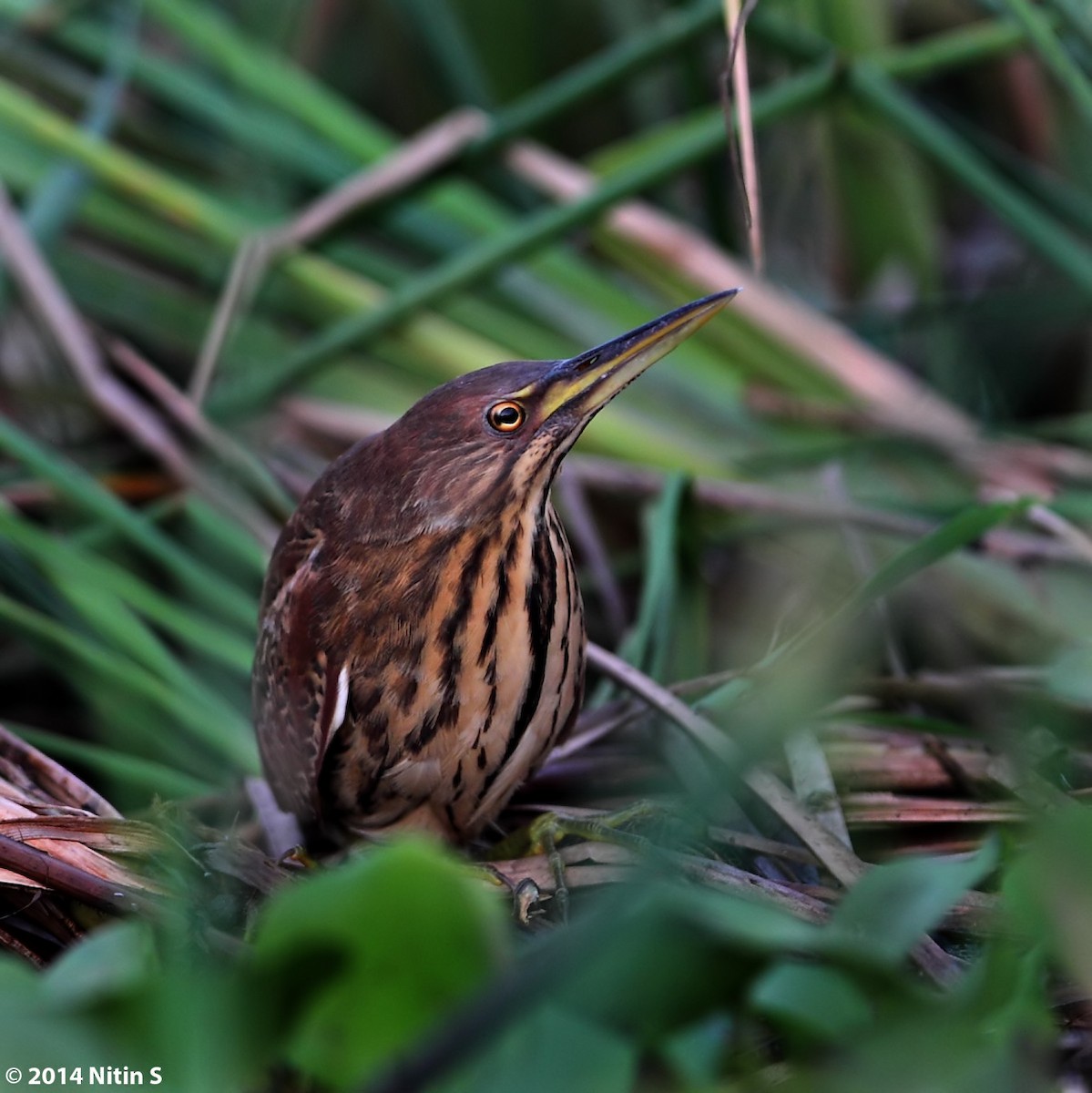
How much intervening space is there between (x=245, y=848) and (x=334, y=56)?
10.7 ft

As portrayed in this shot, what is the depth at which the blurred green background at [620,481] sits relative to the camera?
1399 mm

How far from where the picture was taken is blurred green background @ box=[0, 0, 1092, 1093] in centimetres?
140

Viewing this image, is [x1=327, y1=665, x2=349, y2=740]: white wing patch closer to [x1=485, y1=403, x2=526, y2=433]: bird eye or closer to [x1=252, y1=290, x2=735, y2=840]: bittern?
[x1=252, y1=290, x2=735, y2=840]: bittern

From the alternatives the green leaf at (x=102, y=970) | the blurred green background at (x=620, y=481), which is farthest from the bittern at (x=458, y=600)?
the green leaf at (x=102, y=970)

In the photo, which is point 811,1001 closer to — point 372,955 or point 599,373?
point 372,955

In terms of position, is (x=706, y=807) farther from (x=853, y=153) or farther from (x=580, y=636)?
(x=853, y=153)

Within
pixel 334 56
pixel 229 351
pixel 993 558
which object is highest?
pixel 334 56

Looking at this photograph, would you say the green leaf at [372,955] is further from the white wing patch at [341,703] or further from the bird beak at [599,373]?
the bird beak at [599,373]

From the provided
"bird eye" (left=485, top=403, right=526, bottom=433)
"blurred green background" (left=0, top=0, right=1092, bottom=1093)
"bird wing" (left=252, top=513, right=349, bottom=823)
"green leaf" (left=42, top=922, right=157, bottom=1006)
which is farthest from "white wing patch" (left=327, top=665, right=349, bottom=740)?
"green leaf" (left=42, top=922, right=157, bottom=1006)

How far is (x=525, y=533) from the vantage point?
2.36 meters

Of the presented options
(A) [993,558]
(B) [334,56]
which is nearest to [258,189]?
(B) [334,56]

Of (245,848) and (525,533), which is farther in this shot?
(525,533)

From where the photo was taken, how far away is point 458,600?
2.33 m

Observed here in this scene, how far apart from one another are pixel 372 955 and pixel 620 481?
205 centimetres
